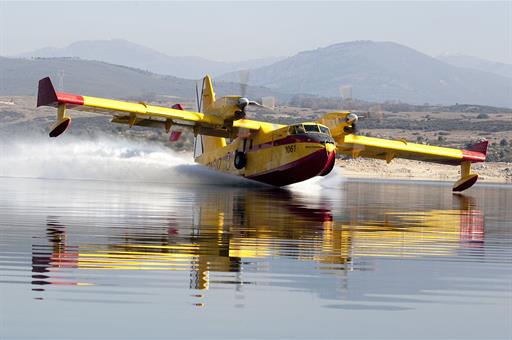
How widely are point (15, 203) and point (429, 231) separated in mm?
12600

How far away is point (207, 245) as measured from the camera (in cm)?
1772

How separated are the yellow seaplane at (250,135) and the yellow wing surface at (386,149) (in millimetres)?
51

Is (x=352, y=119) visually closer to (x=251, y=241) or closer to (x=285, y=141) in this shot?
(x=285, y=141)

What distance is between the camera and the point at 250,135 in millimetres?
47000

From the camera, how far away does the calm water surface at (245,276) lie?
1038 centimetres

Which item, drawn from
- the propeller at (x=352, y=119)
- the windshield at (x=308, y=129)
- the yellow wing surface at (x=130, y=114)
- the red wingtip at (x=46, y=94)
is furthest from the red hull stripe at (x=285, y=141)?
the red wingtip at (x=46, y=94)

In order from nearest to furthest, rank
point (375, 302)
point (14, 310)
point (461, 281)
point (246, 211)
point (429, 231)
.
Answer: point (14, 310) → point (375, 302) → point (461, 281) → point (429, 231) → point (246, 211)

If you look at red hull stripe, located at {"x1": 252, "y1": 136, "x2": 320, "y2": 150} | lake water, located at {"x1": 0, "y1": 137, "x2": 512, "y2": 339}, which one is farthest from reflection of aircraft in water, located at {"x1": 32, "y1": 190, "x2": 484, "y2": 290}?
red hull stripe, located at {"x1": 252, "y1": 136, "x2": 320, "y2": 150}

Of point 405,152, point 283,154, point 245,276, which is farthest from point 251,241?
point 405,152

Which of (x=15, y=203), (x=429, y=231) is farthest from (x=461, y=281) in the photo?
(x=15, y=203)

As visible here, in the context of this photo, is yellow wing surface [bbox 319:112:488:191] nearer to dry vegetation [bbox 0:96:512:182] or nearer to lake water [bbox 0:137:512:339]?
dry vegetation [bbox 0:96:512:182]

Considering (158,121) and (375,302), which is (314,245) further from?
(158,121)

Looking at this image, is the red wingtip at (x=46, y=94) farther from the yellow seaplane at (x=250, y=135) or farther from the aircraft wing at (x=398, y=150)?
the aircraft wing at (x=398, y=150)

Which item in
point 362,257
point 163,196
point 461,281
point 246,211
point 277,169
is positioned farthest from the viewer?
point 277,169
